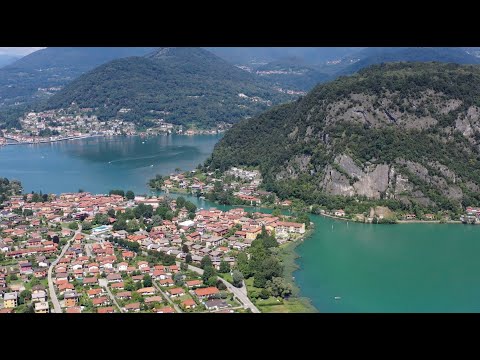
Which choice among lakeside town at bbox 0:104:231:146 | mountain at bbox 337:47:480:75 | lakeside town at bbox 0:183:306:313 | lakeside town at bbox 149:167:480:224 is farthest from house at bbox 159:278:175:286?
mountain at bbox 337:47:480:75

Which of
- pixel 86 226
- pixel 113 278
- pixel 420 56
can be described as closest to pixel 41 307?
pixel 113 278

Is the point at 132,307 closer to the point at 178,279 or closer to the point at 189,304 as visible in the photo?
the point at 189,304

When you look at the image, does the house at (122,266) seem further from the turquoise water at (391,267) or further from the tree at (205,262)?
the turquoise water at (391,267)

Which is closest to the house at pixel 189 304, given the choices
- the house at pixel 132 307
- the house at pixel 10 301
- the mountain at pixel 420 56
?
the house at pixel 132 307

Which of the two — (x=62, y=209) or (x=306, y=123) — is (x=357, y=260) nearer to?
(x=62, y=209)

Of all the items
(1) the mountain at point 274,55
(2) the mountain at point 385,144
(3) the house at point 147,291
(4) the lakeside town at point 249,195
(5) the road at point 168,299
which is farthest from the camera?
(1) the mountain at point 274,55

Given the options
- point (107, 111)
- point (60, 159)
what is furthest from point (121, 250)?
point (107, 111)
